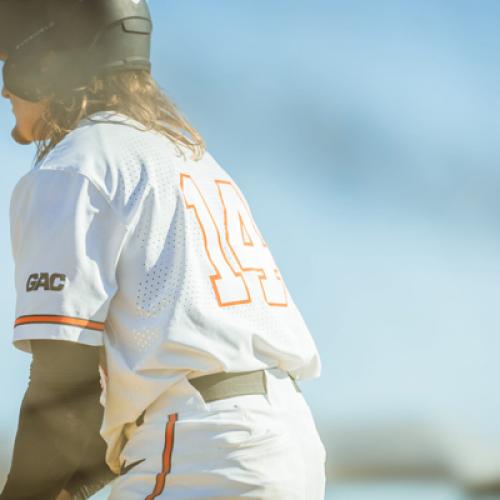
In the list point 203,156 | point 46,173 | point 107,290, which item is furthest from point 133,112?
point 107,290

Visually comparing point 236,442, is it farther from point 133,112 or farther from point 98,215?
point 133,112

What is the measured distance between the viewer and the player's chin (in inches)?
120

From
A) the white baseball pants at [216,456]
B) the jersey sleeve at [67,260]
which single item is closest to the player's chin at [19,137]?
the jersey sleeve at [67,260]

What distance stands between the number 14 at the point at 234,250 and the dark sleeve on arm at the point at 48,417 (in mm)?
412

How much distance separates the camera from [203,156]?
2.97 metres

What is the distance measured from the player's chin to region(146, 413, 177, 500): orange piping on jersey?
1.13 metres

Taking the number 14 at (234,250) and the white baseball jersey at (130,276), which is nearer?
the white baseball jersey at (130,276)

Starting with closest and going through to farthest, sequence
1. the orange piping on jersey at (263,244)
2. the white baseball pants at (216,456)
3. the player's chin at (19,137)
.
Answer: the white baseball pants at (216,456) → the orange piping on jersey at (263,244) → the player's chin at (19,137)

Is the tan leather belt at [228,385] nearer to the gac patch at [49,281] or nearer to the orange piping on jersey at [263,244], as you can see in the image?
the orange piping on jersey at [263,244]

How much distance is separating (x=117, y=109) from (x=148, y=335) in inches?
31.7

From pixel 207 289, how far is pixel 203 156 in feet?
1.89

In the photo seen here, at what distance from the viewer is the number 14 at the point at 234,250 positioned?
2.62 metres

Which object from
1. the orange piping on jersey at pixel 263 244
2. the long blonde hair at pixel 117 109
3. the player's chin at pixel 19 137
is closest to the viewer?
the orange piping on jersey at pixel 263 244

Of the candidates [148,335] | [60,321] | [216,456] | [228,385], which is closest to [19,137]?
[60,321]
